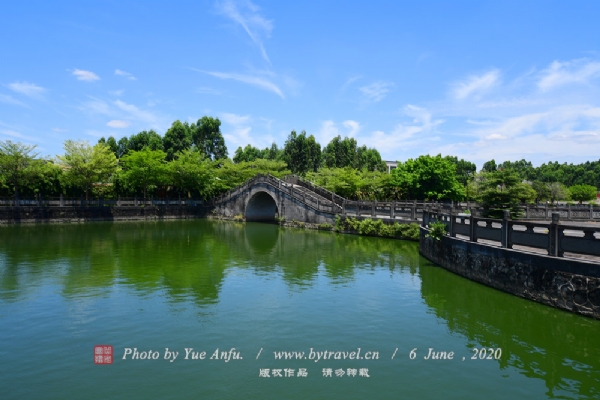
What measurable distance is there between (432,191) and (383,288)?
31.7m

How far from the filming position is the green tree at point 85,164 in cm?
4384

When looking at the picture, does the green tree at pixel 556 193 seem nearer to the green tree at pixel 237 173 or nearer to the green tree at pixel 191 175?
the green tree at pixel 237 173

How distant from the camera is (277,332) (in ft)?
34.3

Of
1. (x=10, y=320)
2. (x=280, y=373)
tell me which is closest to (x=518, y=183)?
(x=280, y=373)

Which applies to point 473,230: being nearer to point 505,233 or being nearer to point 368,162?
point 505,233

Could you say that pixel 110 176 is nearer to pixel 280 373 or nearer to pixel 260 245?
pixel 260 245

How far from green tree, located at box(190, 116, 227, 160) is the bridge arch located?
25752 mm

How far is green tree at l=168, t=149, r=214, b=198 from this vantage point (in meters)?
49.0

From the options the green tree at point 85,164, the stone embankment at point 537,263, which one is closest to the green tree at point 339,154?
the green tree at point 85,164

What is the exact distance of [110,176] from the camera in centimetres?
4931

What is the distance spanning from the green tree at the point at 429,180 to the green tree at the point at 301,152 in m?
23.9

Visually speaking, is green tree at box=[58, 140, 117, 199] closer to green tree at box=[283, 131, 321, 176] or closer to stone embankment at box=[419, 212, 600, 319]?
green tree at box=[283, 131, 321, 176]

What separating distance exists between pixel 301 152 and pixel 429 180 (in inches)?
1072

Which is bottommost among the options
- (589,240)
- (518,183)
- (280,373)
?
(280,373)
